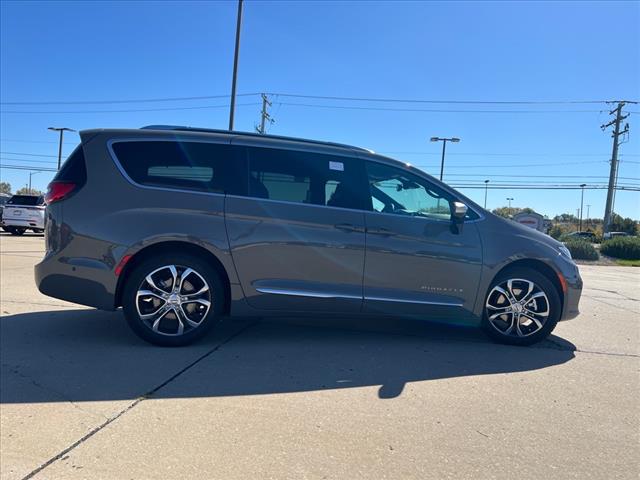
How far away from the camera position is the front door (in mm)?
4293

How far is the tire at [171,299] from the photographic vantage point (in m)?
4.05

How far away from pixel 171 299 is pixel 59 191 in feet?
4.49

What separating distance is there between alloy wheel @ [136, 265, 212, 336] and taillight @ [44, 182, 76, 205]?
1032 mm

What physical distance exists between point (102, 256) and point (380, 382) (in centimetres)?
257

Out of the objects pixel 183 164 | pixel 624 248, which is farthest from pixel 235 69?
pixel 624 248

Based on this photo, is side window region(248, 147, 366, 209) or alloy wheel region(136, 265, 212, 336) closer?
alloy wheel region(136, 265, 212, 336)

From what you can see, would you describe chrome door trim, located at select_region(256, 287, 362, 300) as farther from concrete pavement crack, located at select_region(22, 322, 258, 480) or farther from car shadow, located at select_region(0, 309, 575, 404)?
concrete pavement crack, located at select_region(22, 322, 258, 480)

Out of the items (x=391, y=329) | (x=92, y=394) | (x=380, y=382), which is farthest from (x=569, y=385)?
(x=92, y=394)

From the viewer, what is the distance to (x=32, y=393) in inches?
126

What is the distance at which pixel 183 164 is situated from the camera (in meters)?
4.24

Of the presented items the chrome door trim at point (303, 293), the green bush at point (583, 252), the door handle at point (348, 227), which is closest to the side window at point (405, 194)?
the door handle at point (348, 227)

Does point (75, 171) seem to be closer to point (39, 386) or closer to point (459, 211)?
point (39, 386)

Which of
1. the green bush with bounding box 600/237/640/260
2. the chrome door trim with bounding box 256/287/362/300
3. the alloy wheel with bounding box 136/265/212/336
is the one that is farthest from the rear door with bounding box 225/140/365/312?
the green bush with bounding box 600/237/640/260

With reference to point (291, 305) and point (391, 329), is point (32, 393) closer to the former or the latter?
point (291, 305)
